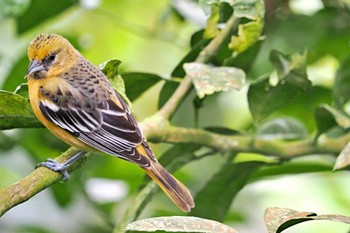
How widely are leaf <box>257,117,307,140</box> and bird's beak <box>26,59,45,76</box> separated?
66 centimetres

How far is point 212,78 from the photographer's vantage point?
1.89 m

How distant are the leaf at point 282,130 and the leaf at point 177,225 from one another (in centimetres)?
100

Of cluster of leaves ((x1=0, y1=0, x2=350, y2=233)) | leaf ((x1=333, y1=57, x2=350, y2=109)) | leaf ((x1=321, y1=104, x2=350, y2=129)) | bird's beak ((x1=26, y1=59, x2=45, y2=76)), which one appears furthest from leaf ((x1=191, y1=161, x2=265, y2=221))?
bird's beak ((x1=26, y1=59, x2=45, y2=76))

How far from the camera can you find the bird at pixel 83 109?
200cm

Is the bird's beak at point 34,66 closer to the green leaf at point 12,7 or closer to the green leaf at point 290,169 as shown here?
the green leaf at point 12,7

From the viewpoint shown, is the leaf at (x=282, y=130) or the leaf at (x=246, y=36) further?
the leaf at (x=282, y=130)

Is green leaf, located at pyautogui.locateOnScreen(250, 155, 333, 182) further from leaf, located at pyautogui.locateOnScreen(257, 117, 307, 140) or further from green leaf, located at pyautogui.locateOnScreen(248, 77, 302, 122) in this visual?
green leaf, located at pyautogui.locateOnScreen(248, 77, 302, 122)

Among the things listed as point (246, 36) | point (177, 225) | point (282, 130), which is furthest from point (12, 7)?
point (177, 225)

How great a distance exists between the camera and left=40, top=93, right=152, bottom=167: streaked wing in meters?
2.08

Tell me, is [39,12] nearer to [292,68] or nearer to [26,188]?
[292,68]

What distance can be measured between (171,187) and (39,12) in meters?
0.88

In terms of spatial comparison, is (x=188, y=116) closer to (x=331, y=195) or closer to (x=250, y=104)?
(x=250, y=104)

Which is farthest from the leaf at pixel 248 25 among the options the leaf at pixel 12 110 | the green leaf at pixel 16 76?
the green leaf at pixel 16 76

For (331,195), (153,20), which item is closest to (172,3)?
(153,20)
